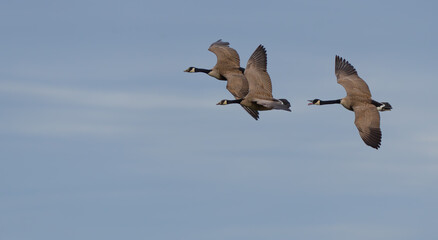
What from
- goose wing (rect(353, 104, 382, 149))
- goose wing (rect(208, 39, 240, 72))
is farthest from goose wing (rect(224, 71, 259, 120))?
goose wing (rect(353, 104, 382, 149))

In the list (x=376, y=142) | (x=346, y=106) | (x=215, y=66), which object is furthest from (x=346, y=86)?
(x=215, y=66)

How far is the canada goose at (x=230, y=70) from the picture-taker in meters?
56.7

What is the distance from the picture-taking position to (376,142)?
52625mm

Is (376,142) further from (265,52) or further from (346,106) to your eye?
(265,52)

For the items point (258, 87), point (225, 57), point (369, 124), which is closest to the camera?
point (369, 124)

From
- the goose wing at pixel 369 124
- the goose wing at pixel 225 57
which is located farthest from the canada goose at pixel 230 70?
the goose wing at pixel 369 124

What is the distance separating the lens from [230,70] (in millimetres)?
59719

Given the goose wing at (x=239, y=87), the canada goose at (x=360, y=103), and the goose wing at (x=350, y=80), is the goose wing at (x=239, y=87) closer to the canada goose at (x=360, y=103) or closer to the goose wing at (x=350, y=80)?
the canada goose at (x=360, y=103)

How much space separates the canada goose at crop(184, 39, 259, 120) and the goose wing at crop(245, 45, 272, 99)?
846mm

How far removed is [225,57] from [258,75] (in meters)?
5.30

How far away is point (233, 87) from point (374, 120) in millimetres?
8782

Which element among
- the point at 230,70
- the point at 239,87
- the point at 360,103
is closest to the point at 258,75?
the point at 239,87

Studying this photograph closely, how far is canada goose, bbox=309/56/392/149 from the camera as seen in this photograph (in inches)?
2087

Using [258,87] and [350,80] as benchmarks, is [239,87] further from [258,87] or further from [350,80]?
[350,80]
